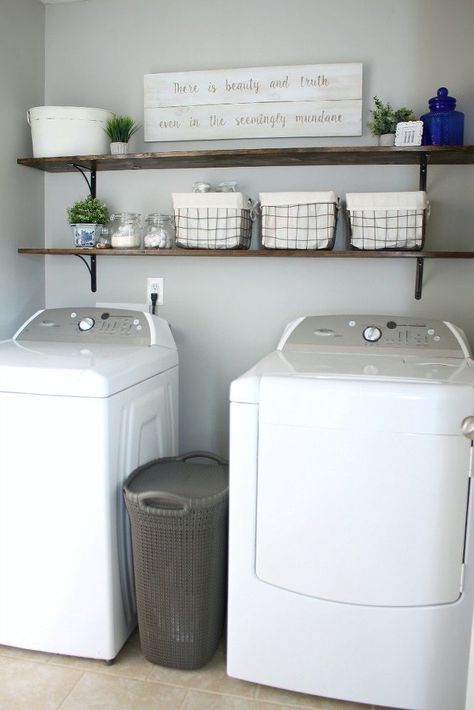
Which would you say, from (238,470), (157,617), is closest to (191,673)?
(157,617)

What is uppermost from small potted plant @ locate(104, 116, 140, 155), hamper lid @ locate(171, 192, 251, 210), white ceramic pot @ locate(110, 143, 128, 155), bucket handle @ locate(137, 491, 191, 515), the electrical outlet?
small potted plant @ locate(104, 116, 140, 155)

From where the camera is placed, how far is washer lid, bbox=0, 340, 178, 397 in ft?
5.93

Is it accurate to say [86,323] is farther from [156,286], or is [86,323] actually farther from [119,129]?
[119,129]

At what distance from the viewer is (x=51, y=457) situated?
1858 millimetres

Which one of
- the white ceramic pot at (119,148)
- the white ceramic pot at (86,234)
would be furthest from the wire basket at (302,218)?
the white ceramic pot at (86,234)

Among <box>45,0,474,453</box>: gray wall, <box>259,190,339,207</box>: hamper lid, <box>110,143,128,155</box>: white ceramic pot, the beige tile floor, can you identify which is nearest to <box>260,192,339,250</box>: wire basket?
<box>259,190,339,207</box>: hamper lid

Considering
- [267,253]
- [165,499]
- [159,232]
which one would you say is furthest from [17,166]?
[165,499]

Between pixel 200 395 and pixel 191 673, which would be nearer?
pixel 191 673

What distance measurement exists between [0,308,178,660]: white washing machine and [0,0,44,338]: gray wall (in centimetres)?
61

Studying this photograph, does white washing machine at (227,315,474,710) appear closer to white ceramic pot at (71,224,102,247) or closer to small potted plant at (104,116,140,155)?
white ceramic pot at (71,224,102,247)

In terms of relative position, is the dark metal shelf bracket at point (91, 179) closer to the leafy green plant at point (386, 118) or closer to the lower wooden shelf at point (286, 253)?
the lower wooden shelf at point (286, 253)

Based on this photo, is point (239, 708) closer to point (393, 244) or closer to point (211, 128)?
point (393, 244)

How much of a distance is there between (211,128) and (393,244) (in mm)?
886

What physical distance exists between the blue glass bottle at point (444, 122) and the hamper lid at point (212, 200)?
693mm
